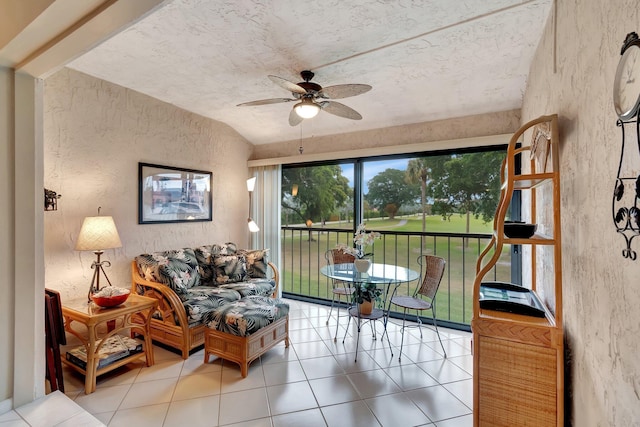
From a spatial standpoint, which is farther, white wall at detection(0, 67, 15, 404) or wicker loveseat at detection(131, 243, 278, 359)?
wicker loveseat at detection(131, 243, 278, 359)

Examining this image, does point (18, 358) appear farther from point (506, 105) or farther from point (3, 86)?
point (506, 105)

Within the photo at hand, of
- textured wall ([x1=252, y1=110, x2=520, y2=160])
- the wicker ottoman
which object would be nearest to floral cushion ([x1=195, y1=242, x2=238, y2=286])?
the wicker ottoman

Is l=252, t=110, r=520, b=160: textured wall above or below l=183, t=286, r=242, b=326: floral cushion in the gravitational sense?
above

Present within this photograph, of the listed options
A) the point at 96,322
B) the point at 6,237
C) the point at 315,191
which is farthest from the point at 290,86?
the point at 315,191

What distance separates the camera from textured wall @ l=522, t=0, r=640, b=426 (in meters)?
0.89

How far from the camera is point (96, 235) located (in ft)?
8.41

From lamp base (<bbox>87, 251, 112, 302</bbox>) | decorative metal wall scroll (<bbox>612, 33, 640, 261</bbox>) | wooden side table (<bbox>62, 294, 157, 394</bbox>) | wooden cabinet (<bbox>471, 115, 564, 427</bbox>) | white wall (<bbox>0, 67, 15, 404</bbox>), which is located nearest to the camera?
decorative metal wall scroll (<bbox>612, 33, 640, 261</bbox>)

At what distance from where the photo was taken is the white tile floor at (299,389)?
74.0 inches

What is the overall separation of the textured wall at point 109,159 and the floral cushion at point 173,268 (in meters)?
0.29

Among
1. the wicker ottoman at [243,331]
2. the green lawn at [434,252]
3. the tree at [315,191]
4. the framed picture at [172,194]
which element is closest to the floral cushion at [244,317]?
the wicker ottoman at [243,331]

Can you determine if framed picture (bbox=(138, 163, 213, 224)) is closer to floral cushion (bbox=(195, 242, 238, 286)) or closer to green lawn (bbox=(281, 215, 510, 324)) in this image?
floral cushion (bbox=(195, 242, 238, 286))

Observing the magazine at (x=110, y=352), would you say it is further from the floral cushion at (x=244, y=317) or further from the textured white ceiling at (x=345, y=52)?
the textured white ceiling at (x=345, y=52)

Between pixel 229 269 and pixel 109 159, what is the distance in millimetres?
1738

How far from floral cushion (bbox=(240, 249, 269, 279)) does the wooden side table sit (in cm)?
129
